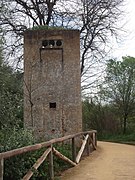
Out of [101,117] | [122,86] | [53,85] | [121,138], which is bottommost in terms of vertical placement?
[121,138]

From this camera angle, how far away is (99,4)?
24203 millimetres

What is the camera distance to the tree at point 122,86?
31.3m

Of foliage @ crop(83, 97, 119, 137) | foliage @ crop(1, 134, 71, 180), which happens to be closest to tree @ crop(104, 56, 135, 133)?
foliage @ crop(83, 97, 119, 137)

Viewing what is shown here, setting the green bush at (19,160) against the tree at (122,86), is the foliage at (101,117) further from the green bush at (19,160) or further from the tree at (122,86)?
the green bush at (19,160)

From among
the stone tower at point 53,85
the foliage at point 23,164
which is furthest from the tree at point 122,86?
the foliage at point 23,164

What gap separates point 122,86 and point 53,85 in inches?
576

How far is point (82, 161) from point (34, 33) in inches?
290

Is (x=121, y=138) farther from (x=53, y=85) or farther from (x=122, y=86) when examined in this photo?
(x=53, y=85)

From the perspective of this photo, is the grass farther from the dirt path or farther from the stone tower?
the dirt path

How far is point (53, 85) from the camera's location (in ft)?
58.8

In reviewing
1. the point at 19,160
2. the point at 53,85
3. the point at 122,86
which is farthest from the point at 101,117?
the point at 19,160

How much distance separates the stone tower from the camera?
17859 millimetres

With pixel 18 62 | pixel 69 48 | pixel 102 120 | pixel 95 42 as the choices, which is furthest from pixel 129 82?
pixel 69 48

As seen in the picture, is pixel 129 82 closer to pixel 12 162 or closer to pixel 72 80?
pixel 72 80
